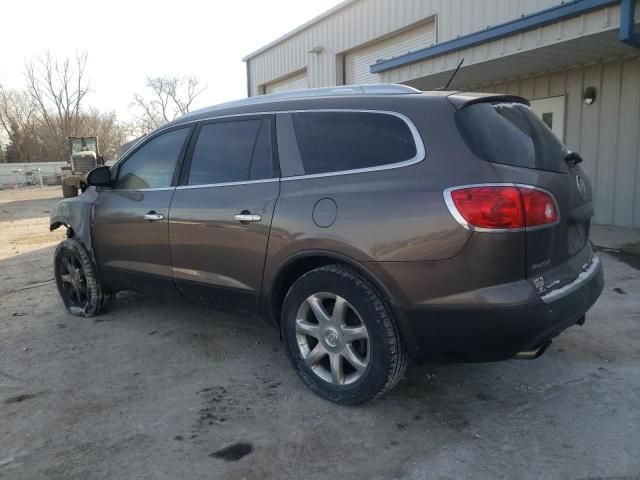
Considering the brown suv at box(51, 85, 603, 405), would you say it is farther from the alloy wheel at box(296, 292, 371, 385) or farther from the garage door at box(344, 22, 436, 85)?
the garage door at box(344, 22, 436, 85)

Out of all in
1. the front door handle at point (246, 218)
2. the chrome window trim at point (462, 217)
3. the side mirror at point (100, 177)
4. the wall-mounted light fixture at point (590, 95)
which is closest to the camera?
the chrome window trim at point (462, 217)

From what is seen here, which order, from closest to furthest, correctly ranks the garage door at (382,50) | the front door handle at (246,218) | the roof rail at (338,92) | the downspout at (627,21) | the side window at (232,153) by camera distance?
the roof rail at (338,92) → the front door handle at (246,218) → the side window at (232,153) → the downspout at (627,21) → the garage door at (382,50)

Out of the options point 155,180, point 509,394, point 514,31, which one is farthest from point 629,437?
point 514,31

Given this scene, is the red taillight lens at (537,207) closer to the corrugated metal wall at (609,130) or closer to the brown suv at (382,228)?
the brown suv at (382,228)

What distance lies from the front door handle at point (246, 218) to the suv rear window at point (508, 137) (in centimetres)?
137

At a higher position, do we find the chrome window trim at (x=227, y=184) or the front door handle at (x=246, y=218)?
the chrome window trim at (x=227, y=184)

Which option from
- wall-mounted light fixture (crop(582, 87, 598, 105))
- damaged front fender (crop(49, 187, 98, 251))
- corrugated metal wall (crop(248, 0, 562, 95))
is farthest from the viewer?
corrugated metal wall (crop(248, 0, 562, 95))

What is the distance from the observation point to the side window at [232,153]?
11.7 ft

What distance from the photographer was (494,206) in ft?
8.47

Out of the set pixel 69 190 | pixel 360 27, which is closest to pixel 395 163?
pixel 360 27

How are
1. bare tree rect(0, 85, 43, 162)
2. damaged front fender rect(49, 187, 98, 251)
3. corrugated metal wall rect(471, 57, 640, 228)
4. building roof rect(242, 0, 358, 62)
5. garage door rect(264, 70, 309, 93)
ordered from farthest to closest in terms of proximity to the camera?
bare tree rect(0, 85, 43, 162), garage door rect(264, 70, 309, 93), building roof rect(242, 0, 358, 62), corrugated metal wall rect(471, 57, 640, 228), damaged front fender rect(49, 187, 98, 251)

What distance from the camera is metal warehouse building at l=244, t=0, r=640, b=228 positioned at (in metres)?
7.08

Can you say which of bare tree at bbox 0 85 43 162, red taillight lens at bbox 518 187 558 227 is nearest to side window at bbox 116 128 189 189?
red taillight lens at bbox 518 187 558 227

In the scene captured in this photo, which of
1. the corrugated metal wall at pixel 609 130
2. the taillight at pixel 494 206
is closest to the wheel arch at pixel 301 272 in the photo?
the taillight at pixel 494 206
